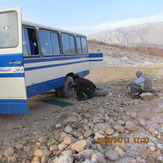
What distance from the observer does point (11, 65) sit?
12.6 ft

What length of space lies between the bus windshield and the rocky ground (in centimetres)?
199

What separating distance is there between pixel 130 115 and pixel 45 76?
266 centimetres

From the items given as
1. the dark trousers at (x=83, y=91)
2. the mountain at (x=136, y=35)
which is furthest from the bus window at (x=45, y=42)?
the mountain at (x=136, y=35)

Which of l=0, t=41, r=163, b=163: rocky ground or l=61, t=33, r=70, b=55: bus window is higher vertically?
l=61, t=33, r=70, b=55: bus window

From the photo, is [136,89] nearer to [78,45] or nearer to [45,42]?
[78,45]

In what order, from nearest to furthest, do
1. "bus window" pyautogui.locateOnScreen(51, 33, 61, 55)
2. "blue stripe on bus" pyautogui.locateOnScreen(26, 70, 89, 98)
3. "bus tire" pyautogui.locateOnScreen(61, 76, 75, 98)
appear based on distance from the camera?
"blue stripe on bus" pyautogui.locateOnScreen(26, 70, 89, 98)
"bus window" pyautogui.locateOnScreen(51, 33, 61, 55)
"bus tire" pyautogui.locateOnScreen(61, 76, 75, 98)

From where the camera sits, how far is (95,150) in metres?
3.36

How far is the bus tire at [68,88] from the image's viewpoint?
690 cm

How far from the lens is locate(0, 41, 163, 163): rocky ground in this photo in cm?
327

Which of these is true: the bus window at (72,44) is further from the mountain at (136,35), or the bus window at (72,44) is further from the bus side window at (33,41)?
the mountain at (136,35)

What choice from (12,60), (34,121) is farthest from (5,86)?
(34,121)

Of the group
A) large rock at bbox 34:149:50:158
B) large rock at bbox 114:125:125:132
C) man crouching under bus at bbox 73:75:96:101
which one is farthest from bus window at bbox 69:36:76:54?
large rock at bbox 34:149:50:158

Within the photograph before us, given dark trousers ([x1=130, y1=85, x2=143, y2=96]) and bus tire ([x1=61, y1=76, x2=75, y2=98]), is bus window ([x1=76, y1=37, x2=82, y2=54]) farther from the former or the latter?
dark trousers ([x1=130, y1=85, x2=143, y2=96])

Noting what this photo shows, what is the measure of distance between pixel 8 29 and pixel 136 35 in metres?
100
